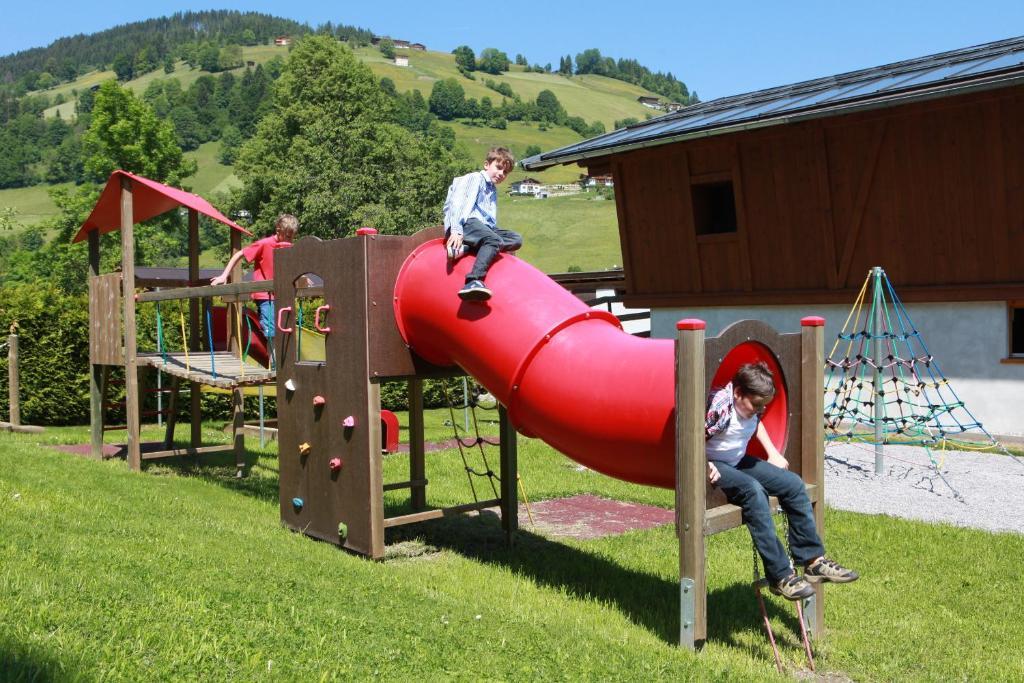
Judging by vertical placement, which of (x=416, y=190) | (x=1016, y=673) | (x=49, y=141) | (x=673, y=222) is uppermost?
(x=49, y=141)

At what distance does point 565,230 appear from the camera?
71938 mm

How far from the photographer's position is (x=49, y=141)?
349 ft

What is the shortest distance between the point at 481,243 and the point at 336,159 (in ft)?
125

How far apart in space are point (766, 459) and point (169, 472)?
728cm

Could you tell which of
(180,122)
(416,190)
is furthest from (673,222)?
(180,122)

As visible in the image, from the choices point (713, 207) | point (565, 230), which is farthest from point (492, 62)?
point (713, 207)

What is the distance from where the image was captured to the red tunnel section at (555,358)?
5.58 meters

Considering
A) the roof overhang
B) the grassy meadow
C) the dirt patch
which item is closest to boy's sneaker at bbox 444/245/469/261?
the dirt patch

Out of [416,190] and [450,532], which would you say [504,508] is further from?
[416,190]

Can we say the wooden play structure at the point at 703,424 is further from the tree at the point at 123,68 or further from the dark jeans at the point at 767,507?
the tree at the point at 123,68

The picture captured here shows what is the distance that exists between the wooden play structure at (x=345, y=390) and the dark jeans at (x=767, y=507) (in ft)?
8.21

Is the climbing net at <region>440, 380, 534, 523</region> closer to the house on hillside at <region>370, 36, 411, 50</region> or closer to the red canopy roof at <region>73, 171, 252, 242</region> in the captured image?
the red canopy roof at <region>73, 171, 252, 242</region>

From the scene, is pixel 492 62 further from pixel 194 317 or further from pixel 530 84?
pixel 194 317

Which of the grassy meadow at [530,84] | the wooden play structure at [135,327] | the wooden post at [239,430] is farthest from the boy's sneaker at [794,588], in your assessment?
the grassy meadow at [530,84]
